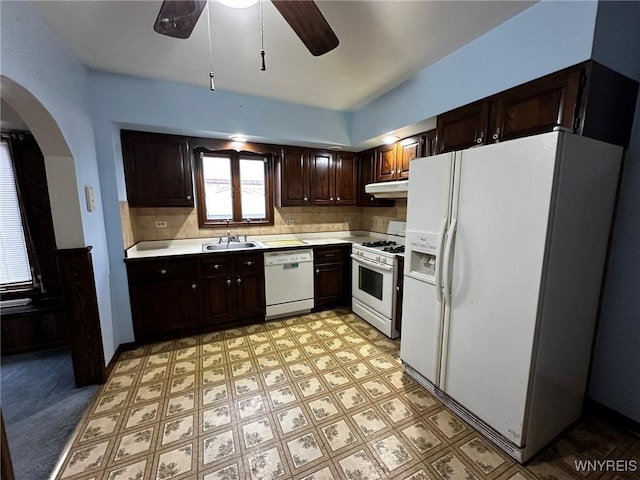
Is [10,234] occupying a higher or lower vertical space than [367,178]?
lower

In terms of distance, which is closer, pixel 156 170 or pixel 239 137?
pixel 156 170

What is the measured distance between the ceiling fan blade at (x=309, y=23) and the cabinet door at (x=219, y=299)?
2334 millimetres

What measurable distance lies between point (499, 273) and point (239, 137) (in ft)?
9.22

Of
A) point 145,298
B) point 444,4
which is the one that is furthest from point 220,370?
point 444,4

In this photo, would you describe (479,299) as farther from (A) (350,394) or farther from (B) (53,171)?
(B) (53,171)

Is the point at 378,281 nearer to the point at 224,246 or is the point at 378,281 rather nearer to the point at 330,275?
the point at 330,275

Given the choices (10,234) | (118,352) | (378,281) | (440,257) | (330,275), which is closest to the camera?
(440,257)

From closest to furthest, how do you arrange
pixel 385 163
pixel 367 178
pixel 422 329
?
pixel 422 329, pixel 385 163, pixel 367 178

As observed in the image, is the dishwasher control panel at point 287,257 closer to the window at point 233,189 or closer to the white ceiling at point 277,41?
the window at point 233,189

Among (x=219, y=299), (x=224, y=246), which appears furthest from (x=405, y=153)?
(x=219, y=299)

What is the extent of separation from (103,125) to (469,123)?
122 inches

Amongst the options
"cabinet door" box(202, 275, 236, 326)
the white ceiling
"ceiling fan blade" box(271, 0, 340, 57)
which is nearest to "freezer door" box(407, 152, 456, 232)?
the white ceiling

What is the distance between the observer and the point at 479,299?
1.64m

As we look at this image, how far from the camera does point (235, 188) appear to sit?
3453 millimetres
